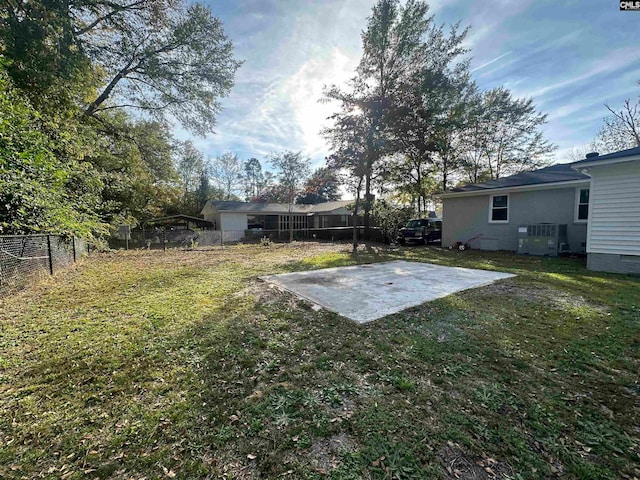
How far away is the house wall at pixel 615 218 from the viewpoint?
6.14m

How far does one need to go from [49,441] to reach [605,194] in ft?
34.3

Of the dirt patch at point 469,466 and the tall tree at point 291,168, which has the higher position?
the tall tree at point 291,168

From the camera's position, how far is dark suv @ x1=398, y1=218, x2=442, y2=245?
14648 millimetres

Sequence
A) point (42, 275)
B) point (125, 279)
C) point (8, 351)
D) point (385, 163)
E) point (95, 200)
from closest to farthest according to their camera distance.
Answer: point (8, 351), point (42, 275), point (125, 279), point (95, 200), point (385, 163)

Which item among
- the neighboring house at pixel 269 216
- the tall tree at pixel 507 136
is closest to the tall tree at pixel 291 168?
the neighboring house at pixel 269 216

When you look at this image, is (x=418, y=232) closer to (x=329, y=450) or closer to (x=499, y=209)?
(x=499, y=209)

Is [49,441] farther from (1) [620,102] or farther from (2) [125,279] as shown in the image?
(1) [620,102]

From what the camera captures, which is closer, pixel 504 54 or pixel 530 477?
pixel 530 477

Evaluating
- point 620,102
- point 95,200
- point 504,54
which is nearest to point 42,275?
point 95,200

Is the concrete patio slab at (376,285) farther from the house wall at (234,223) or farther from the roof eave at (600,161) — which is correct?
the house wall at (234,223)

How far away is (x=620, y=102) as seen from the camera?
55.3 ft

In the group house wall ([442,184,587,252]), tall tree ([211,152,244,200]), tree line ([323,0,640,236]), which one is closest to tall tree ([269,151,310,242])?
tree line ([323,0,640,236])

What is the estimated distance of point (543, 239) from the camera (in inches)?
368

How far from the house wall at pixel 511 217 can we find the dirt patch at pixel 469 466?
35.9ft
